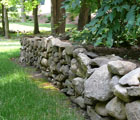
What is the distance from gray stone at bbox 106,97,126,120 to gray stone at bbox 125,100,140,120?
145 mm

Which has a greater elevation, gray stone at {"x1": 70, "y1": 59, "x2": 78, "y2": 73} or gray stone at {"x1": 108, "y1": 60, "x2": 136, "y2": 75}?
gray stone at {"x1": 108, "y1": 60, "x2": 136, "y2": 75}

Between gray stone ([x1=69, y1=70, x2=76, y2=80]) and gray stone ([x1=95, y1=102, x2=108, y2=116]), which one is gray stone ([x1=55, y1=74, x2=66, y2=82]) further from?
gray stone ([x1=95, y1=102, x2=108, y2=116])

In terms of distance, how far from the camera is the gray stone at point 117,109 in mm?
2164

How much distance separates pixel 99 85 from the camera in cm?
257

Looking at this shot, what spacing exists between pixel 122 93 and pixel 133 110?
0.18 m

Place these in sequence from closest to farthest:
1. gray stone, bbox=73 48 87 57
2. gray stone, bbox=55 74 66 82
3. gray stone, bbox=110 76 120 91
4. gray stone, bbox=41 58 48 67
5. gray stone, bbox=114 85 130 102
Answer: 1. gray stone, bbox=114 85 130 102
2. gray stone, bbox=110 76 120 91
3. gray stone, bbox=73 48 87 57
4. gray stone, bbox=55 74 66 82
5. gray stone, bbox=41 58 48 67

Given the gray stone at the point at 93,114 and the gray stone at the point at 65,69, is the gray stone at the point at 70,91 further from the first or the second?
the gray stone at the point at 93,114

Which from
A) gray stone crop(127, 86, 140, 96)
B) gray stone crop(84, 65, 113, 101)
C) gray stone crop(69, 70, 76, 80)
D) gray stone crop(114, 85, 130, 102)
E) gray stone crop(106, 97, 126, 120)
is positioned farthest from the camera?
gray stone crop(69, 70, 76, 80)

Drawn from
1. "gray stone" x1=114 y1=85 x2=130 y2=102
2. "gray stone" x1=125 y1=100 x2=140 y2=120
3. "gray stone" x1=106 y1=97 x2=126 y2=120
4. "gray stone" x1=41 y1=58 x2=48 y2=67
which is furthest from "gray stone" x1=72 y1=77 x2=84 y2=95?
"gray stone" x1=41 y1=58 x2=48 y2=67

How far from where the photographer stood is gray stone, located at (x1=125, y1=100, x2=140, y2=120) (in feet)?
6.30

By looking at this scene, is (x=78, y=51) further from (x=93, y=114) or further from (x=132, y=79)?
(x=132, y=79)

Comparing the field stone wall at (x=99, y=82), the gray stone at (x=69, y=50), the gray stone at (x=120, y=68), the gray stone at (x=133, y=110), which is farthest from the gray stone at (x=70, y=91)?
the gray stone at (x=133, y=110)

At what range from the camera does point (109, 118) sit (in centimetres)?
247

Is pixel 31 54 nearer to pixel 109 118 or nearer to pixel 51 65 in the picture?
pixel 51 65
